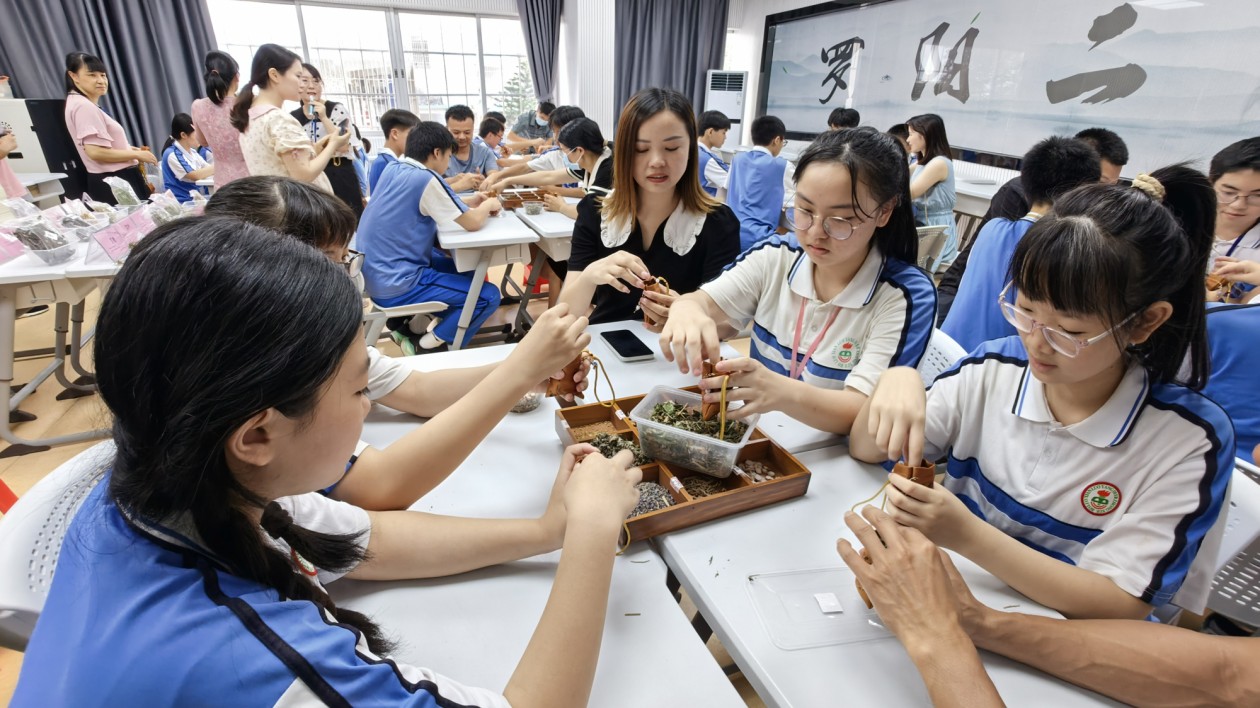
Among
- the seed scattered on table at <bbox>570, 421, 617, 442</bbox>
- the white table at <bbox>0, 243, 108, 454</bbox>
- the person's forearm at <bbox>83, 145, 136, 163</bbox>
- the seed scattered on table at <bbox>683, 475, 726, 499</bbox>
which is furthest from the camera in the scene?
the person's forearm at <bbox>83, 145, 136, 163</bbox>

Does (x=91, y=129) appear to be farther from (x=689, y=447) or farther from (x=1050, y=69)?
(x=1050, y=69)

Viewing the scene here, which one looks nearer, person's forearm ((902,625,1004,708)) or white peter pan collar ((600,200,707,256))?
person's forearm ((902,625,1004,708))

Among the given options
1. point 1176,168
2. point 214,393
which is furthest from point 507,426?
point 1176,168

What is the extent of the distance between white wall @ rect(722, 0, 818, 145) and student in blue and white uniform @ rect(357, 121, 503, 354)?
628 cm

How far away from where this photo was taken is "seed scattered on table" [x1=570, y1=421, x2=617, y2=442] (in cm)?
121

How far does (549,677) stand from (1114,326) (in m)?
0.97

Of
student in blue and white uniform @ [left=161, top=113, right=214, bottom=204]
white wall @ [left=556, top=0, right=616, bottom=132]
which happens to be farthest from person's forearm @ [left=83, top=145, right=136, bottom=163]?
white wall @ [left=556, top=0, right=616, bottom=132]

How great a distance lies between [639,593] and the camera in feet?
2.86

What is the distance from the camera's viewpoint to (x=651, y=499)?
3.44ft

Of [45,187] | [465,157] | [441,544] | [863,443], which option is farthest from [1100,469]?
[45,187]

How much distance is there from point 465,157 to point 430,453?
4753mm

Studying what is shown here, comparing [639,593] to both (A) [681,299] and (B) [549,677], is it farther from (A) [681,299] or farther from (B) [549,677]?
(A) [681,299]

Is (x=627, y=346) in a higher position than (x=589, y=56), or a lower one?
lower

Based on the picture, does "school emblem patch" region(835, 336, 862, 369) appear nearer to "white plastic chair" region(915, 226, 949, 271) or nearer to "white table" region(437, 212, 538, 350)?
"white table" region(437, 212, 538, 350)
